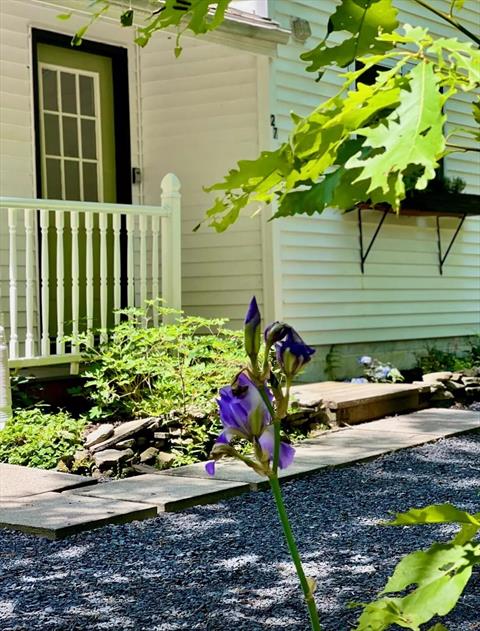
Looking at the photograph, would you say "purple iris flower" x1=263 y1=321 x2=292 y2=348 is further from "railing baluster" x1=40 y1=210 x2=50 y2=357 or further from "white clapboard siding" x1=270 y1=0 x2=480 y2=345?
"white clapboard siding" x1=270 y1=0 x2=480 y2=345

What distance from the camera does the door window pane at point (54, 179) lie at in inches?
316

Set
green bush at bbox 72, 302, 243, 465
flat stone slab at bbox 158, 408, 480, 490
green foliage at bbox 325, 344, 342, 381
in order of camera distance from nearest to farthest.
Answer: flat stone slab at bbox 158, 408, 480, 490 < green bush at bbox 72, 302, 243, 465 < green foliage at bbox 325, 344, 342, 381

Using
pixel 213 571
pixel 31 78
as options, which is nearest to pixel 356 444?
pixel 213 571

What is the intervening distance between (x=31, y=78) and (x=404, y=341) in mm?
4634

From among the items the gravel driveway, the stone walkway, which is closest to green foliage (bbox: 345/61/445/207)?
the gravel driveway

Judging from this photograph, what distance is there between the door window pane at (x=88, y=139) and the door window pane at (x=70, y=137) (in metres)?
0.09

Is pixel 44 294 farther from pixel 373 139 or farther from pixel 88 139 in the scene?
pixel 373 139

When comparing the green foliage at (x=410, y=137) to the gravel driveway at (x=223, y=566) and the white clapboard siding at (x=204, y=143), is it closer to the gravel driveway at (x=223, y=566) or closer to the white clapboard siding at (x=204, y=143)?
the gravel driveway at (x=223, y=566)

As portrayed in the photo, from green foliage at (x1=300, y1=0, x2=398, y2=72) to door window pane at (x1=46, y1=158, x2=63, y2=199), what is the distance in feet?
23.4

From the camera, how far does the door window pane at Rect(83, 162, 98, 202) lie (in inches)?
327

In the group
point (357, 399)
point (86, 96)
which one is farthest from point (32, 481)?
point (86, 96)

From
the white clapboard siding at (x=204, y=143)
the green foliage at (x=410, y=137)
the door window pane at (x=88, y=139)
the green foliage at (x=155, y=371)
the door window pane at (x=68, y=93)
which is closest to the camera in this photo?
the green foliage at (x=410, y=137)

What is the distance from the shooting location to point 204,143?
8695 mm

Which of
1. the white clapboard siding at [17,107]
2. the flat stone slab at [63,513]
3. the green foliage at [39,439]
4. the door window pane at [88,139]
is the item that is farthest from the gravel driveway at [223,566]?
the door window pane at [88,139]
